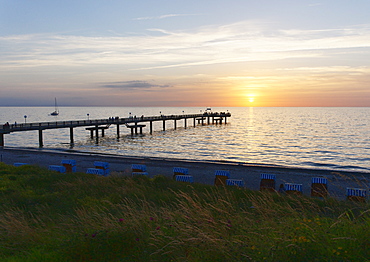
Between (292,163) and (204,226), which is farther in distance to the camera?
(292,163)

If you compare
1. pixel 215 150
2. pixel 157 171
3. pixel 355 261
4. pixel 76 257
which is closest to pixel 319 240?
pixel 355 261

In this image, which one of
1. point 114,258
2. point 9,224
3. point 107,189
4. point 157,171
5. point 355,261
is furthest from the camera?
point 157,171

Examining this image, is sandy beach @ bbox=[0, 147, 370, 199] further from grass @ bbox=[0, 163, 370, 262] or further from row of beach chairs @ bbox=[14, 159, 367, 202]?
grass @ bbox=[0, 163, 370, 262]

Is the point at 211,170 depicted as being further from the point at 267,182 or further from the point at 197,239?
the point at 197,239

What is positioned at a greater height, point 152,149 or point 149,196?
point 149,196

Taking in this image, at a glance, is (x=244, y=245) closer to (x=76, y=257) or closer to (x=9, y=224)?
(x=76, y=257)

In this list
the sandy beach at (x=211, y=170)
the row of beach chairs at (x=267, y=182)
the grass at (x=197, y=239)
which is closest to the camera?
the grass at (x=197, y=239)

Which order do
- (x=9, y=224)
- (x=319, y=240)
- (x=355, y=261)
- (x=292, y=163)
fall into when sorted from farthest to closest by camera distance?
(x=292, y=163)
(x=9, y=224)
(x=319, y=240)
(x=355, y=261)

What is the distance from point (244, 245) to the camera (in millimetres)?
5012

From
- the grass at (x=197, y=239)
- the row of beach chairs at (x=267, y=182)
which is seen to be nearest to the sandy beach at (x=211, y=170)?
the row of beach chairs at (x=267, y=182)

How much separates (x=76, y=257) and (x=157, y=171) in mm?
19942

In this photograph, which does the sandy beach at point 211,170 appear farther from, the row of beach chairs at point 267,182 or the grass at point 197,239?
the grass at point 197,239

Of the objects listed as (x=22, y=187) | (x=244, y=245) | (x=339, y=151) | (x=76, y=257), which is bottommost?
(x=339, y=151)

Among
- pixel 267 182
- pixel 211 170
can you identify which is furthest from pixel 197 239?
pixel 211 170
